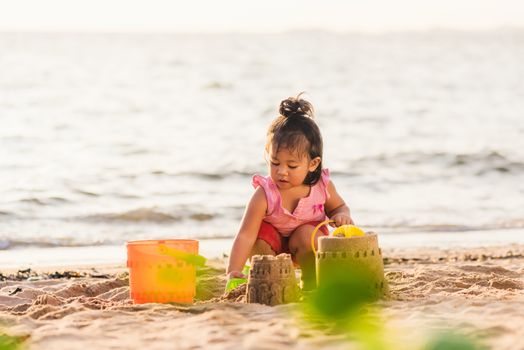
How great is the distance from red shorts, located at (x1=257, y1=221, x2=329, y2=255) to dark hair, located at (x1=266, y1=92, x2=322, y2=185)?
342 millimetres

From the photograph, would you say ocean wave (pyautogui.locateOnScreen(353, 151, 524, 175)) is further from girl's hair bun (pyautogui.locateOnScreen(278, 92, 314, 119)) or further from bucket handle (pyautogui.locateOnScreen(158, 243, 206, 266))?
bucket handle (pyautogui.locateOnScreen(158, 243, 206, 266))

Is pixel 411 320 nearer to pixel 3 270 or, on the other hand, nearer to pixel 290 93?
pixel 3 270

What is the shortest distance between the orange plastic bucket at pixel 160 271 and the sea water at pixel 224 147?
11.6 feet

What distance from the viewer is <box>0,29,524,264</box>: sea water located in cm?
898

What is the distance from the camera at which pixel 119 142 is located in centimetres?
1457

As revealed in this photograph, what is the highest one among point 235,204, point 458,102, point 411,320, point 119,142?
point 458,102

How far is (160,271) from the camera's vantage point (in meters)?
4.40

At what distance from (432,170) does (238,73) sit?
16833 mm

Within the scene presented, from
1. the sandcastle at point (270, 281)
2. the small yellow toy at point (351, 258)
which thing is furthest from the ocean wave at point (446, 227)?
the sandcastle at point (270, 281)

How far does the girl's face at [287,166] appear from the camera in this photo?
468 cm

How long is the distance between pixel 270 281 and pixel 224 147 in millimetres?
10035

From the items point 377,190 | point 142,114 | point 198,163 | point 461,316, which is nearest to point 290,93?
point 142,114

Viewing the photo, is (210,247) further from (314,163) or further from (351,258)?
(351,258)

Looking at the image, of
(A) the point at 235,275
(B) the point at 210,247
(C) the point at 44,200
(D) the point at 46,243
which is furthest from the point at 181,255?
(C) the point at 44,200
